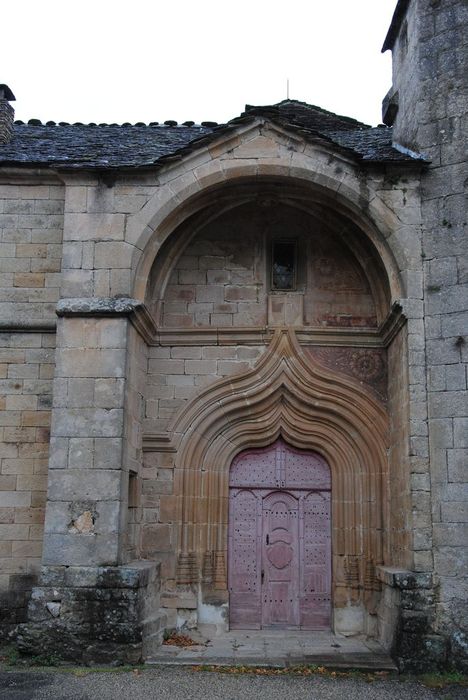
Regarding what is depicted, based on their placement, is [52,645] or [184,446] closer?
[52,645]

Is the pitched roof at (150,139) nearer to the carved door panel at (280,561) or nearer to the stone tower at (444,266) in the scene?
the stone tower at (444,266)

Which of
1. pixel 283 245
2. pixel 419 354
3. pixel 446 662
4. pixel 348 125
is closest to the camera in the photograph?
pixel 446 662

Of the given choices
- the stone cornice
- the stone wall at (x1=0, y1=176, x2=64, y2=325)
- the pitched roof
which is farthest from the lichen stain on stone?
the pitched roof

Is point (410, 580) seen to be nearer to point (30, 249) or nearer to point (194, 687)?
point (194, 687)

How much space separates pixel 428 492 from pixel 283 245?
12.3 ft

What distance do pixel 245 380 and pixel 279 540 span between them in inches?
77.4

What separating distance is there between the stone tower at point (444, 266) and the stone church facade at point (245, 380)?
0.07 ft

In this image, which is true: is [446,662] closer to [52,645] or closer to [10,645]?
[52,645]

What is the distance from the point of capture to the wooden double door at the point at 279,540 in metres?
8.92

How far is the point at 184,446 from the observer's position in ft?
29.7

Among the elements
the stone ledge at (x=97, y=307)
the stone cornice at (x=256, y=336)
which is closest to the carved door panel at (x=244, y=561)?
the stone cornice at (x=256, y=336)

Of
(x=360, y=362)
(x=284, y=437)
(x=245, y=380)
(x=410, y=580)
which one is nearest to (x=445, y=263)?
(x=360, y=362)

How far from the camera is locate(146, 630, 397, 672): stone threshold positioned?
7516 mm

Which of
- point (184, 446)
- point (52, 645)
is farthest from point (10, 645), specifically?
point (184, 446)
